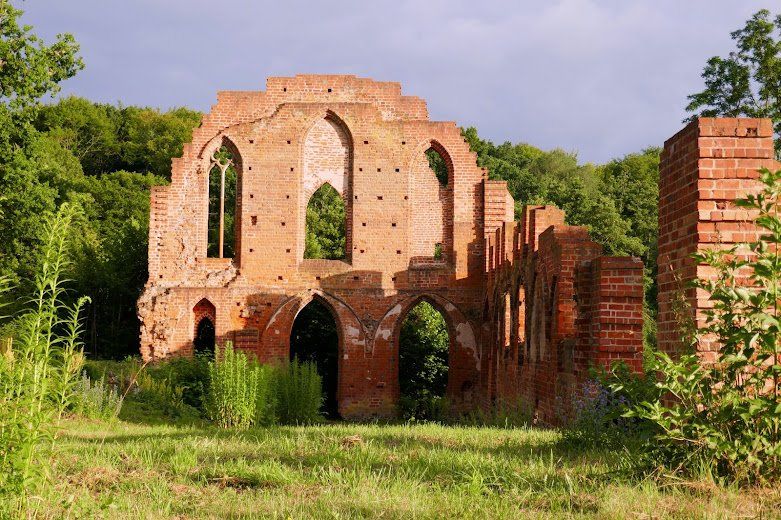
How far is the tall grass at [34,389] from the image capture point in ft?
13.5

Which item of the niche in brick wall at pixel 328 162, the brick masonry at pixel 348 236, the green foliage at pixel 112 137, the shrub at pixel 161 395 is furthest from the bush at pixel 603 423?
the green foliage at pixel 112 137

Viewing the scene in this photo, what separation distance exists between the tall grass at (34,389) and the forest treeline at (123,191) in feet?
24.0

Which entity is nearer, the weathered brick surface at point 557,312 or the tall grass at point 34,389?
the tall grass at point 34,389

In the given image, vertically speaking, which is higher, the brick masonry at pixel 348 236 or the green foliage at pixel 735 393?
the brick masonry at pixel 348 236

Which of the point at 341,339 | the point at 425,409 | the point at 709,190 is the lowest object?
the point at 425,409

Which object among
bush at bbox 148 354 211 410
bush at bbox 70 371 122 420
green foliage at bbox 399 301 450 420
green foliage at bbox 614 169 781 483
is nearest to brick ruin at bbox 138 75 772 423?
bush at bbox 148 354 211 410

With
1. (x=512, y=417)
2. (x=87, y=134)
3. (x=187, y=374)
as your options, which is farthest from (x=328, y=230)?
(x=512, y=417)

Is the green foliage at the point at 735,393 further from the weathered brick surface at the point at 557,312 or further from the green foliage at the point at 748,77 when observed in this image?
the green foliage at the point at 748,77

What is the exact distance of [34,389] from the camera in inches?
171

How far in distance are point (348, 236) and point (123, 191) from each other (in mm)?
20298

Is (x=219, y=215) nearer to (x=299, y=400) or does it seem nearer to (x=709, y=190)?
(x=299, y=400)

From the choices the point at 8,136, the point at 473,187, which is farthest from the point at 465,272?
the point at 8,136

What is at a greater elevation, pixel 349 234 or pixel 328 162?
pixel 328 162

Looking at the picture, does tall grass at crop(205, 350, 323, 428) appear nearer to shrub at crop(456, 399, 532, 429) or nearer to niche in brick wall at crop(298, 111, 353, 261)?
shrub at crop(456, 399, 532, 429)
